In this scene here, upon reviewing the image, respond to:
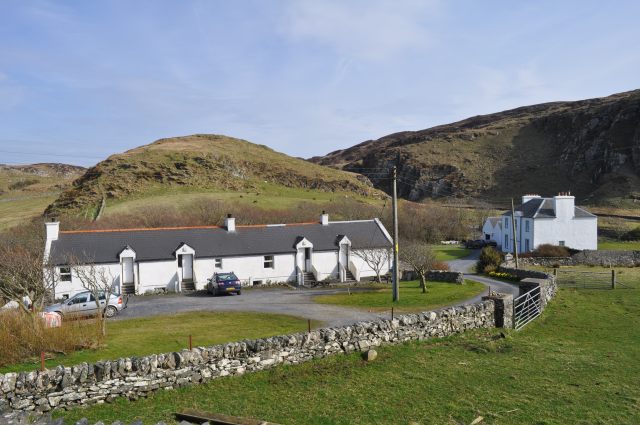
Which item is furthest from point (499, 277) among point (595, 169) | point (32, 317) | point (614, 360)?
point (595, 169)

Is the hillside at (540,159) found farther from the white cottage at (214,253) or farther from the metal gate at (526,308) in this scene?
the metal gate at (526,308)

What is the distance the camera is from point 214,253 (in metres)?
40.4

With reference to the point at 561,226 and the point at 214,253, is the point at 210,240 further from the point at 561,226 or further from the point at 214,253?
the point at 561,226

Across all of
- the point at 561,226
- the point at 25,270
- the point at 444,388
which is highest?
Result: the point at 561,226

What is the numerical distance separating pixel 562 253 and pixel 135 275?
4441 centimetres

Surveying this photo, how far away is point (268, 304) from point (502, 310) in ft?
49.2

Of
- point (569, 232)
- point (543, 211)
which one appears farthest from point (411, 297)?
point (569, 232)

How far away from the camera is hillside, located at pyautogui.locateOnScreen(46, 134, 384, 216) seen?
302 feet

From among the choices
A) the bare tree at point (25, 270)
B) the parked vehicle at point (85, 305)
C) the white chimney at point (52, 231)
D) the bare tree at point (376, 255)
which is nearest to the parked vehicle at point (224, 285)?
the parked vehicle at point (85, 305)

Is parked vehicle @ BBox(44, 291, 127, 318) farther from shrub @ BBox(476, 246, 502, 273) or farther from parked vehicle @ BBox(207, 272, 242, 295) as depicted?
shrub @ BBox(476, 246, 502, 273)

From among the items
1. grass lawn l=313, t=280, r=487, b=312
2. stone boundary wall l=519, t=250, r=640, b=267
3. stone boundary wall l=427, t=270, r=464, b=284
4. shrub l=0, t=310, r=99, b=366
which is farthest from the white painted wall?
shrub l=0, t=310, r=99, b=366

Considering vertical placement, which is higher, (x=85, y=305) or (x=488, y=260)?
(x=488, y=260)

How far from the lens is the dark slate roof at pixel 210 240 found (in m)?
37.8

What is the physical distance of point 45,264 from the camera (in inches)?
1287
